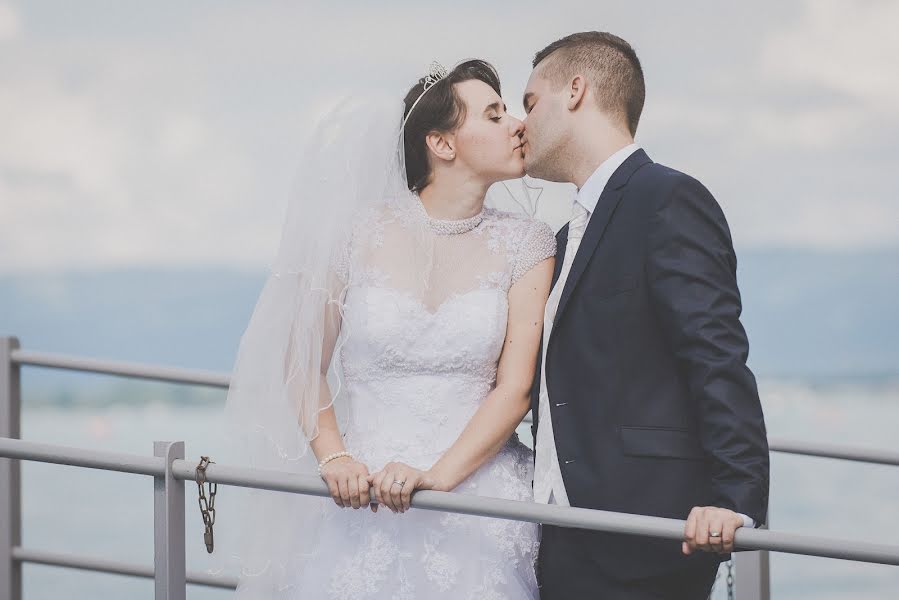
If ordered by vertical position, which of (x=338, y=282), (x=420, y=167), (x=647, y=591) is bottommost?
(x=647, y=591)

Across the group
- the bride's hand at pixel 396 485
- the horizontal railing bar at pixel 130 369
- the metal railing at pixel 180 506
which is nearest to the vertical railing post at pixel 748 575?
the metal railing at pixel 180 506

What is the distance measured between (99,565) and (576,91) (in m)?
1.68

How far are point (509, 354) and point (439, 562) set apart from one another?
439mm

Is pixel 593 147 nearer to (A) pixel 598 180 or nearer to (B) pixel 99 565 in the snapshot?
(A) pixel 598 180

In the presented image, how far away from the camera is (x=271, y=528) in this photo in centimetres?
238

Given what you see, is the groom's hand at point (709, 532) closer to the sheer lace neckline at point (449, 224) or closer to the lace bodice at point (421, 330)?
the lace bodice at point (421, 330)

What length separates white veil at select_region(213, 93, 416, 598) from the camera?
2328mm

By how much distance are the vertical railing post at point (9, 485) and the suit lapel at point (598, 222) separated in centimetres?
171

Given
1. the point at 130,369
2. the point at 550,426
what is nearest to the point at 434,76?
the point at 550,426

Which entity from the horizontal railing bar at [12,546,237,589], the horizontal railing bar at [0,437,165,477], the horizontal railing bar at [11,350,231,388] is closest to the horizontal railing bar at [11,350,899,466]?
the horizontal railing bar at [11,350,231,388]

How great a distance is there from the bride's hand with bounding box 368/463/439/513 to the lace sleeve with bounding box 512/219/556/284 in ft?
1.79

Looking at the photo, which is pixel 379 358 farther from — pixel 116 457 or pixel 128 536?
pixel 128 536

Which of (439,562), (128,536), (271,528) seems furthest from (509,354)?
(128,536)

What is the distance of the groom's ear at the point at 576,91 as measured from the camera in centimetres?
232
